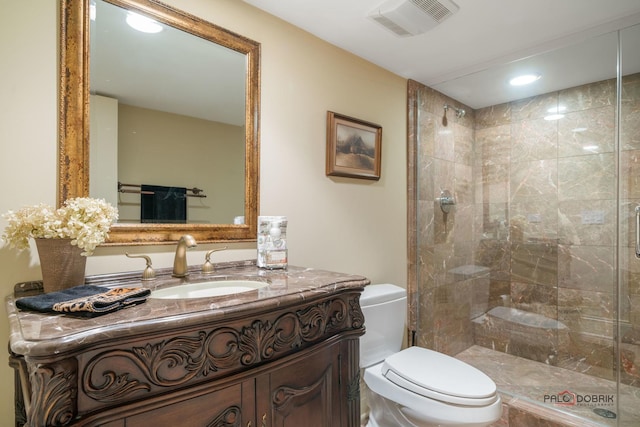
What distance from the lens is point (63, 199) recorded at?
1.12m

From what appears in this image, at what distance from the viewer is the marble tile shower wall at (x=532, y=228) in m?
2.33

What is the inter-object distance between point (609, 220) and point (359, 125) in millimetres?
1907

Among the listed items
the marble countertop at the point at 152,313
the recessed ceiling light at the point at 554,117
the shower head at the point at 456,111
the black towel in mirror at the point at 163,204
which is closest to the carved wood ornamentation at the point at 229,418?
the marble countertop at the point at 152,313

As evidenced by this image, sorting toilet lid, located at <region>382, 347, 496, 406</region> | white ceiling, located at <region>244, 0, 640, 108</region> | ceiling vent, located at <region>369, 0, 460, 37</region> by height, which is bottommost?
toilet lid, located at <region>382, 347, 496, 406</region>

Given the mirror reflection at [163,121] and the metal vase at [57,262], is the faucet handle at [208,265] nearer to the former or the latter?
the mirror reflection at [163,121]

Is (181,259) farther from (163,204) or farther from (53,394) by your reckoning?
(53,394)

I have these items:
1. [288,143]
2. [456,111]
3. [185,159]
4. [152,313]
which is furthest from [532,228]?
[152,313]

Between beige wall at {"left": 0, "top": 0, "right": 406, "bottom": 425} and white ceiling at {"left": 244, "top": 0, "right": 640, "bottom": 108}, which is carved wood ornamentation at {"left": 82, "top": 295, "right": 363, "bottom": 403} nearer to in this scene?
beige wall at {"left": 0, "top": 0, "right": 406, "bottom": 425}

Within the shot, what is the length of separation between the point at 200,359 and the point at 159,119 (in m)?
1.00

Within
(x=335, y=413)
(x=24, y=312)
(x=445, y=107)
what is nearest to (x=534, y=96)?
(x=445, y=107)

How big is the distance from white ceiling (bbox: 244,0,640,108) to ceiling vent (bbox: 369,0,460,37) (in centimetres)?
5

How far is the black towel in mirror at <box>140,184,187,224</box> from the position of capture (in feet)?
4.30

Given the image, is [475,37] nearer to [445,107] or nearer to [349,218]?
[445,107]

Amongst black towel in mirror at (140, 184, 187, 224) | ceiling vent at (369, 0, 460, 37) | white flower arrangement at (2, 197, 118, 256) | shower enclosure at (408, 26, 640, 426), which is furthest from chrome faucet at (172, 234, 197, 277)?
shower enclosure at (408, 26, 640, 426)
